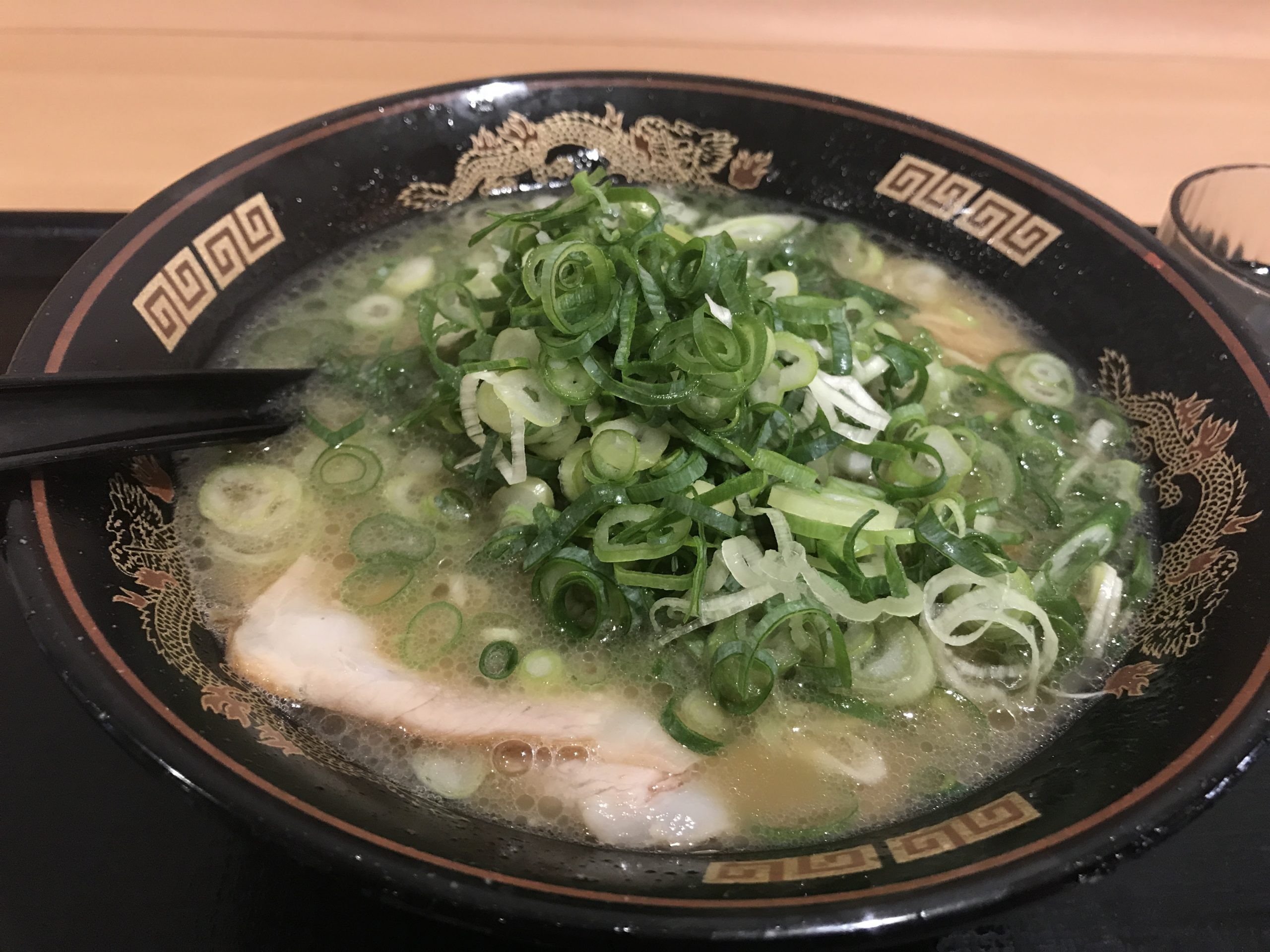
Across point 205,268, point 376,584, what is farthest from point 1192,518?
point 205,268

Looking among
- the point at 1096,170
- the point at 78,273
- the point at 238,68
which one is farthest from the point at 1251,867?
the point at 238,68

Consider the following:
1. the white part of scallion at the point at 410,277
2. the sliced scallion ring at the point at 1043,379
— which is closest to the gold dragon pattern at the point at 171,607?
the white part of scallion at the point at 410,277

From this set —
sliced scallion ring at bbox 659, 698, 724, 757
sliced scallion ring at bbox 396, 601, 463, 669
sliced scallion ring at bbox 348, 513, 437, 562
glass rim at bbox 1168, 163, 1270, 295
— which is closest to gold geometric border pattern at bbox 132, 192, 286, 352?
sliced scallion ring at bbox 348, 513, 437, 562

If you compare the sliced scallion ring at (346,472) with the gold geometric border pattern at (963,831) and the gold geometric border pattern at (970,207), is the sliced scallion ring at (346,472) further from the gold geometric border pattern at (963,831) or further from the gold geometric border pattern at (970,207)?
the gold geometric border pattern at (970,207)

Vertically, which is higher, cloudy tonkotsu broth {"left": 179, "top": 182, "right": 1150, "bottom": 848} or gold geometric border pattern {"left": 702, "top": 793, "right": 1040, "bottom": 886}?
cloudy tonkotsu broth {"left": 179, "top": 182, "right": 1150, "bottom": 848}

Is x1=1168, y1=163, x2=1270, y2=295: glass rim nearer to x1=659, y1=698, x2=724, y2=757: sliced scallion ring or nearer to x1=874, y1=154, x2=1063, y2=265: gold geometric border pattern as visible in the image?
x1=874, y1=154, x2=1063, y2=265: gold geometric border pattern

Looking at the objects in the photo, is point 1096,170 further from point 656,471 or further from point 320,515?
point 320,515
